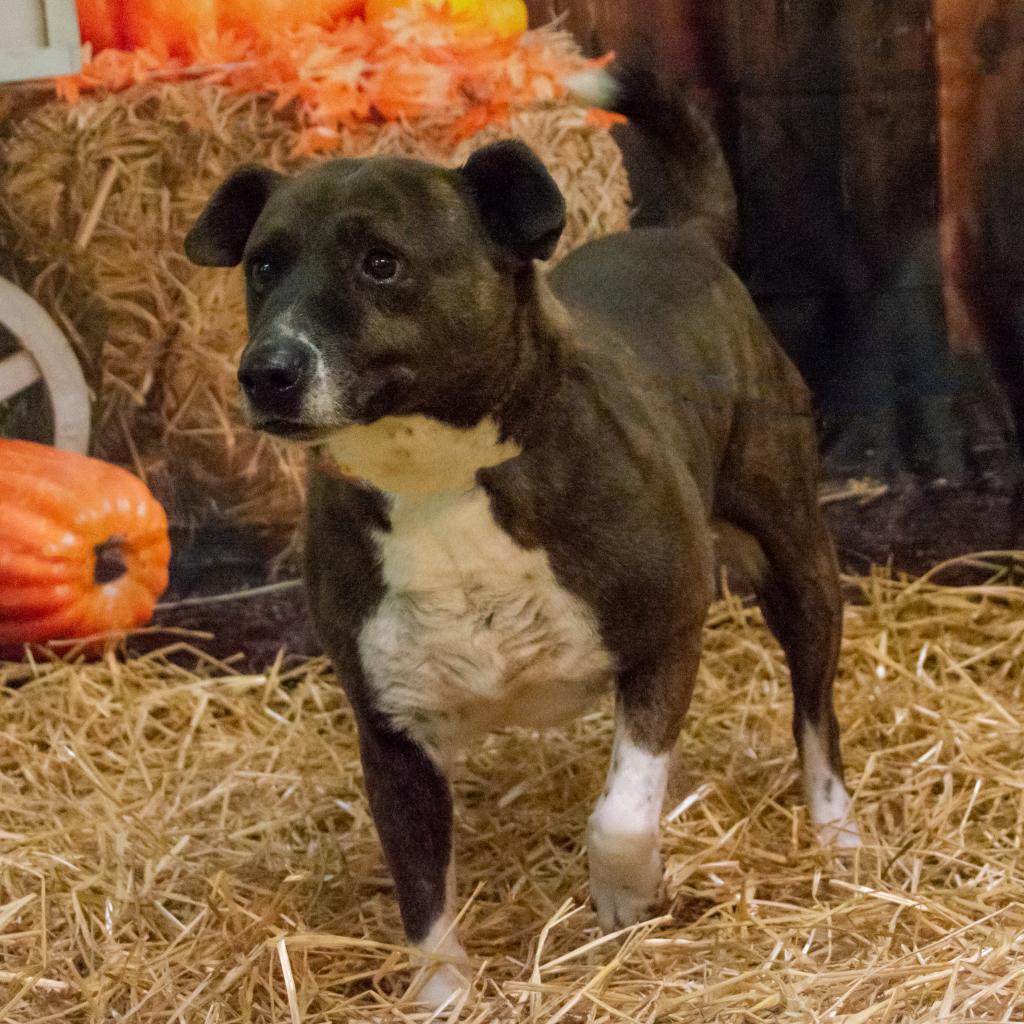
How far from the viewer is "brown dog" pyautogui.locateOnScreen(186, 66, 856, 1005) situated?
7.28 feet

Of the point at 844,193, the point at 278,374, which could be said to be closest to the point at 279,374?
the point at 278,374

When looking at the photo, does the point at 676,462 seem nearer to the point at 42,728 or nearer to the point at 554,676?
the point at 554,676

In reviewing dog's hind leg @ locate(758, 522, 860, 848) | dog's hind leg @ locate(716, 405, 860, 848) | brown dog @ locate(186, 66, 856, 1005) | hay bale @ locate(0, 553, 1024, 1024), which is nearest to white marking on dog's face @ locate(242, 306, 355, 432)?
brown dog @ locate(186, 66, 856, 1005)

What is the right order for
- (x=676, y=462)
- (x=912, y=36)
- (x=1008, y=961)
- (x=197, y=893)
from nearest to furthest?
(x=1008, y=961) < (x=676, y=462) < (x=197, y=893) < (x=912, y=36)

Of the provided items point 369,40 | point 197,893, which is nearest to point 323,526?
point 197,893

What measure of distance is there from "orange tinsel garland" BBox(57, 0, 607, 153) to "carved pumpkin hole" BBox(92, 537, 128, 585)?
114 centimetres

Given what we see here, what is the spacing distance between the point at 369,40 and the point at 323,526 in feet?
5.03

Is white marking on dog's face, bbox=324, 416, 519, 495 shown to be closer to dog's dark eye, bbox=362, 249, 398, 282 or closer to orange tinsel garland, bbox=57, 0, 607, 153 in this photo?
dog's dark eye, bbox=362, 249, 398, 282

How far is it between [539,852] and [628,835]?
2.09 ft

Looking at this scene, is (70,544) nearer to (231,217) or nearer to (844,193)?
(231,217)

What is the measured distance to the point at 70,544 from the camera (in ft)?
13.2

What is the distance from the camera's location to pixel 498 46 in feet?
11.8

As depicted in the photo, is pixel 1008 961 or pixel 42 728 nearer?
pixel 1008 961

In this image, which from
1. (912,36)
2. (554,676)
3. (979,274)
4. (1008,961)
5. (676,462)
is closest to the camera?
(1008,961)
